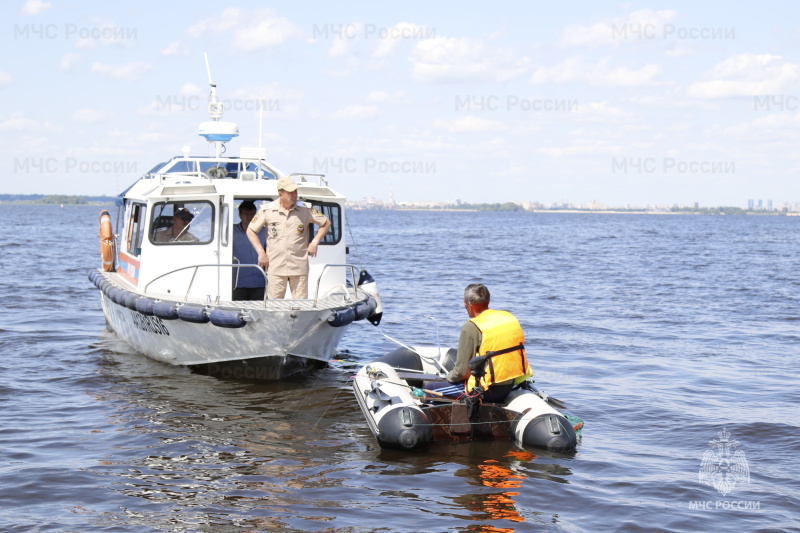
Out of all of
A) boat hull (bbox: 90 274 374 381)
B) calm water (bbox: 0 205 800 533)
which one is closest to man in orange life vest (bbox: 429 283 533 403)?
calm water (bbox: 0 205 800 533)

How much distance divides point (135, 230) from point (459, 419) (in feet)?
22.1

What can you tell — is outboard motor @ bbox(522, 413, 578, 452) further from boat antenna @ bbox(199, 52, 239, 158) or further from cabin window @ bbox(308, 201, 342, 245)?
boat antenna @ bbox(199, 52, 239, 158)

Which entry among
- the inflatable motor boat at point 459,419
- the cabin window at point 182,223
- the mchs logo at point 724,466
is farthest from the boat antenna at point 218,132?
the mchs logo at point 724,466

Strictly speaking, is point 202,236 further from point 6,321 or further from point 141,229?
point 6,321

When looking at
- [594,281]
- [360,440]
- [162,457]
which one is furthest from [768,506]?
[594,281]

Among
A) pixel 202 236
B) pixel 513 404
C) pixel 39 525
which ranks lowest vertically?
pixel 39 525

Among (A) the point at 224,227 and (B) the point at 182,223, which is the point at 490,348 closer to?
(A) the point at 224,227

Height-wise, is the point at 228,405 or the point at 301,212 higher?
the point at 301,212

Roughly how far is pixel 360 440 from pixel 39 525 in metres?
3.31

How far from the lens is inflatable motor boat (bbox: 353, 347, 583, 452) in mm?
7785

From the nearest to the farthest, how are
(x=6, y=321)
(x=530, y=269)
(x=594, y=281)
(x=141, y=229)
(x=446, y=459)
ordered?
(x=446, y=459) → (x=141, y=229) → (x=6, y=321) → (x=594, y=281) → (x=530, y=269)

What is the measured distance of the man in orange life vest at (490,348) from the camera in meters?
7.87

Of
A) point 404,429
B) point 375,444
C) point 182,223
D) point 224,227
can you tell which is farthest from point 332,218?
point 404,429

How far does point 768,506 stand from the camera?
6867 mm
